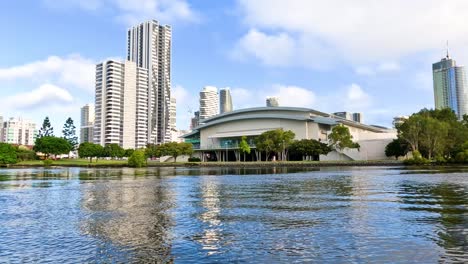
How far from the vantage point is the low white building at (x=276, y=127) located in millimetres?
121938

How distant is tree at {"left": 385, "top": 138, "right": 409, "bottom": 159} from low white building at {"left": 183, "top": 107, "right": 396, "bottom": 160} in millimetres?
5473

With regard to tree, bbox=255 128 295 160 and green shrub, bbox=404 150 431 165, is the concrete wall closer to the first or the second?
tree, bbox=255 128 295 160

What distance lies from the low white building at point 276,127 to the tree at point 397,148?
18.0 ft

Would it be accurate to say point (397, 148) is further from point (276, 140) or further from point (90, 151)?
point (90, 151)

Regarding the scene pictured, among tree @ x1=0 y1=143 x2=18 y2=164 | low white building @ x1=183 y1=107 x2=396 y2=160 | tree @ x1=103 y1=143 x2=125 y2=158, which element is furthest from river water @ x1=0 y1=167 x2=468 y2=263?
tree @ x1=103 y1=143 x2=125 y2=158

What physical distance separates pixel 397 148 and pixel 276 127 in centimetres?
4108

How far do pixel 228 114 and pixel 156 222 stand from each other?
136296 mm

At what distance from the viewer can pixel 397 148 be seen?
113062 mm

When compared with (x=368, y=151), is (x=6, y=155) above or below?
above

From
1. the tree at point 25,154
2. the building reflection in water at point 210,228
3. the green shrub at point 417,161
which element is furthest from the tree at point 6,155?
the building reflection in water at point 210,228

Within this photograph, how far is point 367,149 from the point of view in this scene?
122m

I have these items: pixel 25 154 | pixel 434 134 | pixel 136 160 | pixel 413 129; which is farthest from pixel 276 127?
pixel 25 154

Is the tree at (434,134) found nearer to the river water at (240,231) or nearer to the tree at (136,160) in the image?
the river water at (240,231)

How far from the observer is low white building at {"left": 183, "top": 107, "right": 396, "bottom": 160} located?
400ft
